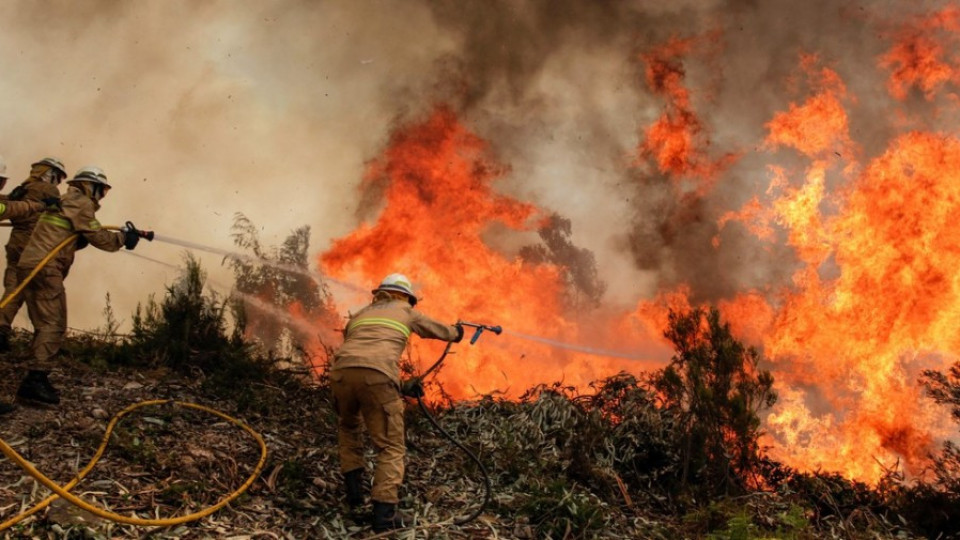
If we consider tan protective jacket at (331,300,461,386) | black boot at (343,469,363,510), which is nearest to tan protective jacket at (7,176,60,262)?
tan protective jacket at (331,300,461,386)

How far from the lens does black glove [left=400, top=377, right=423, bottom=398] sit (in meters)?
6.03

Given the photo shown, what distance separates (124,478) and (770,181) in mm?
13400

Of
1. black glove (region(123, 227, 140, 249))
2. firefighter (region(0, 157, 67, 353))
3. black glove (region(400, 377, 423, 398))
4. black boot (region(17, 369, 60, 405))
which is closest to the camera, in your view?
black glove (region(400, 377, 423, 398))

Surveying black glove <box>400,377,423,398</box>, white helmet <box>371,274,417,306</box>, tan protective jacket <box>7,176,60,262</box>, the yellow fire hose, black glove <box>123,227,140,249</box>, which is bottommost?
the yellow fire hose

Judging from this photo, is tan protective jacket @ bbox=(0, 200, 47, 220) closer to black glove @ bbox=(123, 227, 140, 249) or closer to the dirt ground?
black glove @ bbox=(123, 227, 140, 249)

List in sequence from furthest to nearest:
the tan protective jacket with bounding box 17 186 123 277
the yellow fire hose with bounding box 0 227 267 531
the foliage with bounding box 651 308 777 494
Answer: the foliage with bounding box 651 308 777 494, the tan protective jacket with bounding box 17 186 123 277, the yellow fire hose with bounding box 0 227 267 531

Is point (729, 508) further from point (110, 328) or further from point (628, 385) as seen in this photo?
point (110, 328)

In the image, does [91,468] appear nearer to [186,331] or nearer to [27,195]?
[186,331]

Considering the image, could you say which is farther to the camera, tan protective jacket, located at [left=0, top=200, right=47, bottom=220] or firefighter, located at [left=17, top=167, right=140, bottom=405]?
tan protective jacket, located at [left=0, top=200, right=47, bottom=220]

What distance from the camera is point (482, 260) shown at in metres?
14.5

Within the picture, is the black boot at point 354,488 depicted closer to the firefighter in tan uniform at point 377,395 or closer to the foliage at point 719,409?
the firefighter in tan uniform at point 377,395

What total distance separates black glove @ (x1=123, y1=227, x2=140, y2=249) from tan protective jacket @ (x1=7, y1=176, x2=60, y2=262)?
1677mm


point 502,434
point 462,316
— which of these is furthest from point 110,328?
point 462,316

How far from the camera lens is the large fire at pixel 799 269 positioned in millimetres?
10617
